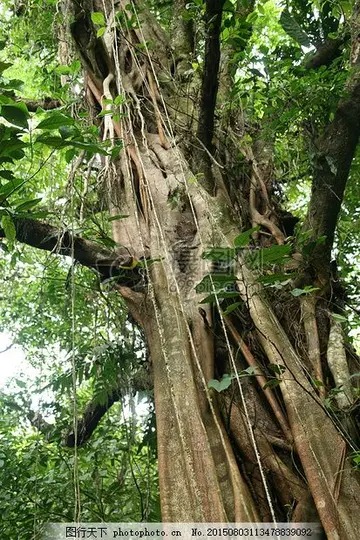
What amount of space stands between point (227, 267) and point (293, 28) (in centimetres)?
183

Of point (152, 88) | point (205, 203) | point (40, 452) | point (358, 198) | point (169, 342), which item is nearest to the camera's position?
point (169, 342)

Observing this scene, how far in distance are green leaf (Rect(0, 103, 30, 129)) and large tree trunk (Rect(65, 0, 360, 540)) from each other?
0.67 m

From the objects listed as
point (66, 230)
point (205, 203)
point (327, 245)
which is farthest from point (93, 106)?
point (327, 245)

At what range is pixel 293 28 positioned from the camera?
3055mm

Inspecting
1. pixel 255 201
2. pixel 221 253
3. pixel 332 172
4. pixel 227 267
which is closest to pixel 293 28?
Result: pixel 255 201

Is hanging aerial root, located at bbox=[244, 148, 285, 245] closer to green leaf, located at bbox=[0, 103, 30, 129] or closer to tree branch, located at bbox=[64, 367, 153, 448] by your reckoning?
tree branch, located at bbox=[64, 367, 153, 448]

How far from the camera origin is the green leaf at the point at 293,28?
3035 millimetres

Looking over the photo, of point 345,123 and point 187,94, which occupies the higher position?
point 187,94

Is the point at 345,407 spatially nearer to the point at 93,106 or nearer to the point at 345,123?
the point at 345,123

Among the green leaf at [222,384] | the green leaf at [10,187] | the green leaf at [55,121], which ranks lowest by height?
the green leaf at [222,384]

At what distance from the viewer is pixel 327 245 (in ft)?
7.20

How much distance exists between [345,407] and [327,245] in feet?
2.43

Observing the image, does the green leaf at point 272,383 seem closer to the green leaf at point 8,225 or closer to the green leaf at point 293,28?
the green leaf at point 8,225

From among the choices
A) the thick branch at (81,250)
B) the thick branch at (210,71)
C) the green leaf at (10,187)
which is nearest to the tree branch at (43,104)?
the thick branch at (210,71)
